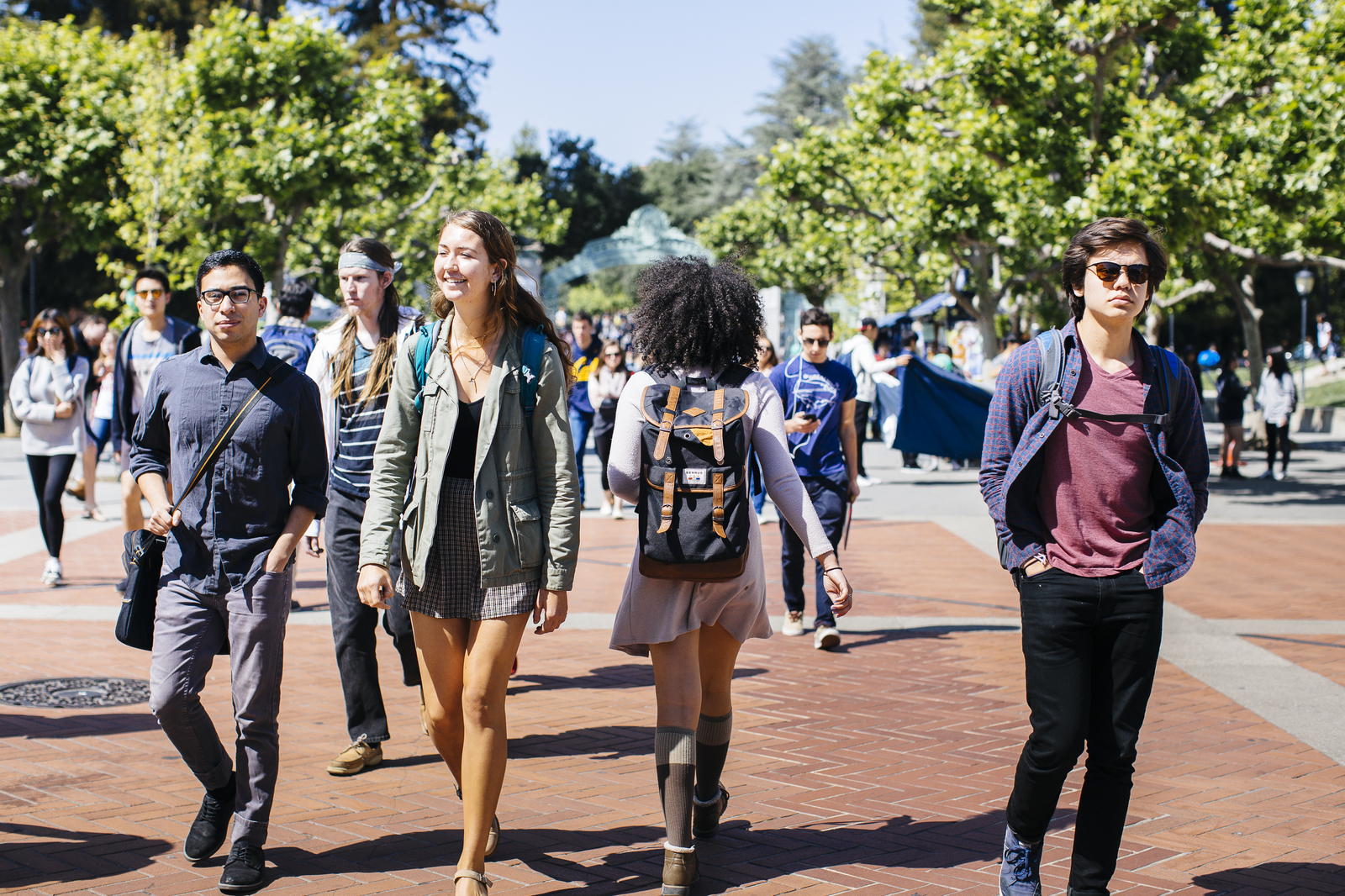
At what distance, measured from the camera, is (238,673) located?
3.73 metres

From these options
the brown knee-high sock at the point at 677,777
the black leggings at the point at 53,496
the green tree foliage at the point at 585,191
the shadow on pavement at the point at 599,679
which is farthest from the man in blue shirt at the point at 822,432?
the green tree foliage at the point at 585,191

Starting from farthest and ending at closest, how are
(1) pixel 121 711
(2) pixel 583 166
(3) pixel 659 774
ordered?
(2) pixel 583 166
(1) pixel 121 711
(3) pixel 659 774

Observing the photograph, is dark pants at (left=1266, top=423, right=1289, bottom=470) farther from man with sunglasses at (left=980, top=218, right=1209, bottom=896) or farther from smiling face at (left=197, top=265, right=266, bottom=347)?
smiling face at (left=197, top=265, right=266, bottom=347)

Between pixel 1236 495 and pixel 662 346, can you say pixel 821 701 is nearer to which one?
pixel 662 346

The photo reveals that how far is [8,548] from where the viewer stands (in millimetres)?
10383

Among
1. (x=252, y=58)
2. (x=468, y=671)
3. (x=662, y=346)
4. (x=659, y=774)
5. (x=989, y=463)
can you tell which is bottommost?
(x=659, y=774)

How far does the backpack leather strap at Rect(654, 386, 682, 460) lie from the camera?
3701 millimetres

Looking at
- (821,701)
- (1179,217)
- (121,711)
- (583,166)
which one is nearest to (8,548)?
(121,711)

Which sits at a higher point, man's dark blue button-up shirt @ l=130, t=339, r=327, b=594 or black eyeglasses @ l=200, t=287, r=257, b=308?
black eyeglasses @ l=200, t=287, r=257, b=308

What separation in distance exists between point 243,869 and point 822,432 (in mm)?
4223

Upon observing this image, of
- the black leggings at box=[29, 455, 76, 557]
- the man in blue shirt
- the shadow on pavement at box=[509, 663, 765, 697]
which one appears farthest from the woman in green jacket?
the black leggings at box=[29, 455, 76, 557]

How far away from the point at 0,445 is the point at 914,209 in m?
15.7

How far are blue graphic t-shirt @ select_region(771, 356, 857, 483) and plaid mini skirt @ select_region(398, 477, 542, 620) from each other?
371cm

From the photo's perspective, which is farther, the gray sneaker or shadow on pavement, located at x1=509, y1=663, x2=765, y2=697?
shadow on pavement, located at x1=509, y1=663, x2=765, y2=697
